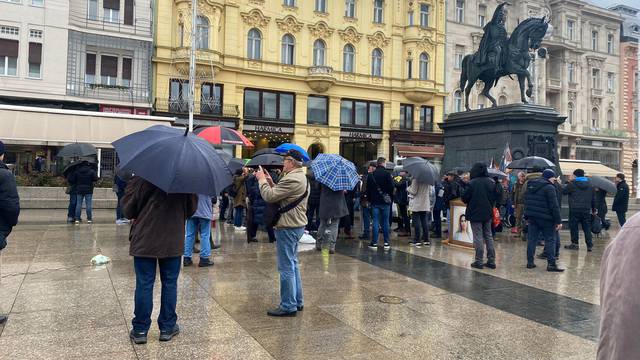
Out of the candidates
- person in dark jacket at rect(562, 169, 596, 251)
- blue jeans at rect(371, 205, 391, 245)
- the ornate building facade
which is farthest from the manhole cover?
the ornate building facade

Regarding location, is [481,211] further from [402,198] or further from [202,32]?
[202,32]

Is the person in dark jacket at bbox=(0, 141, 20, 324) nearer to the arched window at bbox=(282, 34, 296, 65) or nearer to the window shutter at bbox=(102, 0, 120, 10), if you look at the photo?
the window shutter at bbox=(102, 0, 120, 10)

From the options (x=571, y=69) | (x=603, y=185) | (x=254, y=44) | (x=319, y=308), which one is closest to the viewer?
A: (x=319, y=308)

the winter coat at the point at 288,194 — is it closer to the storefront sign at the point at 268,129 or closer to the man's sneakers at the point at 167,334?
the man's sneakers at the point at 167,334

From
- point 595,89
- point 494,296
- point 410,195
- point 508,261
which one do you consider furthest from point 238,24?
point 595,89

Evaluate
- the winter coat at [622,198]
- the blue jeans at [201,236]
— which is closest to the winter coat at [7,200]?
the blue jeans at [201,236]

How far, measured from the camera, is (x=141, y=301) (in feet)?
14.5

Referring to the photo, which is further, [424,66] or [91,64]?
[424,66]

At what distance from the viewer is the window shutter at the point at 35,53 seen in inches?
1041

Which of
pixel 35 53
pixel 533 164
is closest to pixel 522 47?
pixel 533 164

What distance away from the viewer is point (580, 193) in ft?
35.6

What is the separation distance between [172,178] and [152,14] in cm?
2938

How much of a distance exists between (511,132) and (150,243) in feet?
42.3

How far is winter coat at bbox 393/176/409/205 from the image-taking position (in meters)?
11.9
